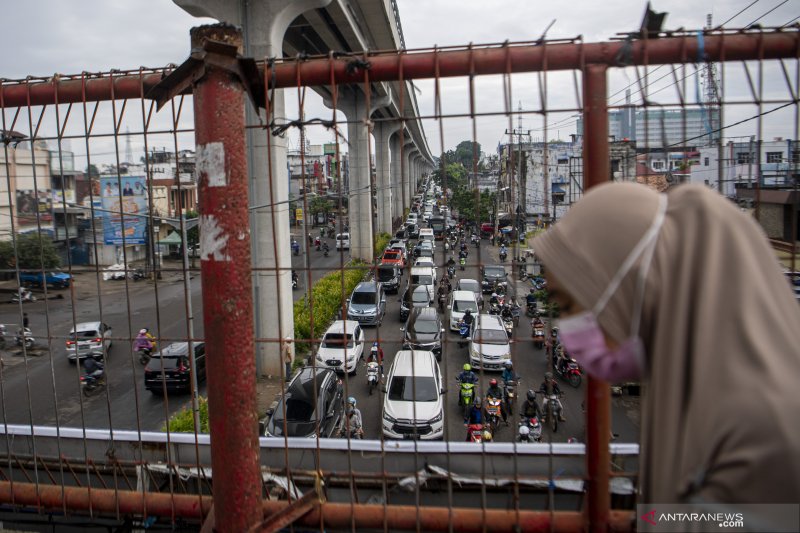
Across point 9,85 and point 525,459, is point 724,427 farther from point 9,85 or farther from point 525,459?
point 9,85

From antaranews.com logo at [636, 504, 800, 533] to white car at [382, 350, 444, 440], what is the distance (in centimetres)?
772

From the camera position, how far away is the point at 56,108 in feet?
8.82

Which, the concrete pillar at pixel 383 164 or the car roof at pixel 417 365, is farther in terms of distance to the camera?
the concrete pillar at pixel 383 164

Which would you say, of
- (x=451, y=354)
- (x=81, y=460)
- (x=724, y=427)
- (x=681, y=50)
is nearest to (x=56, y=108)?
(x=81, y=460)

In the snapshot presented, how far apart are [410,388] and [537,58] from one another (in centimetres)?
819

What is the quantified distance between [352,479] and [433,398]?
7.58 metres

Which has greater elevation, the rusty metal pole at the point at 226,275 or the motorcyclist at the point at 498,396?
the rusty metal pole at the point at 226,275

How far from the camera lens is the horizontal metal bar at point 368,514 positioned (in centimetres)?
225

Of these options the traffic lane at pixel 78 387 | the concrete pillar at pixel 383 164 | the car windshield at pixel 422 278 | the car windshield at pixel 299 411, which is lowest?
the traffic lane at pixel 78 387

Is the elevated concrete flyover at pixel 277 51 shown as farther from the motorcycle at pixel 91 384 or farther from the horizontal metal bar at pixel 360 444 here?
the motorcycle at pixel 91 384

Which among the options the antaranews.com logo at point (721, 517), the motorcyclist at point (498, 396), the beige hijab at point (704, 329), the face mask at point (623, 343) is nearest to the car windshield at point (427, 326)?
the motorcyclist at point (498, 396)

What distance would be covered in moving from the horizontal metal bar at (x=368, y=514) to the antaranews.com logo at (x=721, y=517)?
2.71ft

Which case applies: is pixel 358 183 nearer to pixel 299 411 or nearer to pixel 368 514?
pixel 299 411

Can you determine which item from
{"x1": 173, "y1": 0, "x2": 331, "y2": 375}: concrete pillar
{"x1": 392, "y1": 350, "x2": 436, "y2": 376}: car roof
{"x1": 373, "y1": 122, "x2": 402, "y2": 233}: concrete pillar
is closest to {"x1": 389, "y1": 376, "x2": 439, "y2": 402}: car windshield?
{"x1": 392, "y1": 350, "x2": 436, "y2": 376}: car roof
